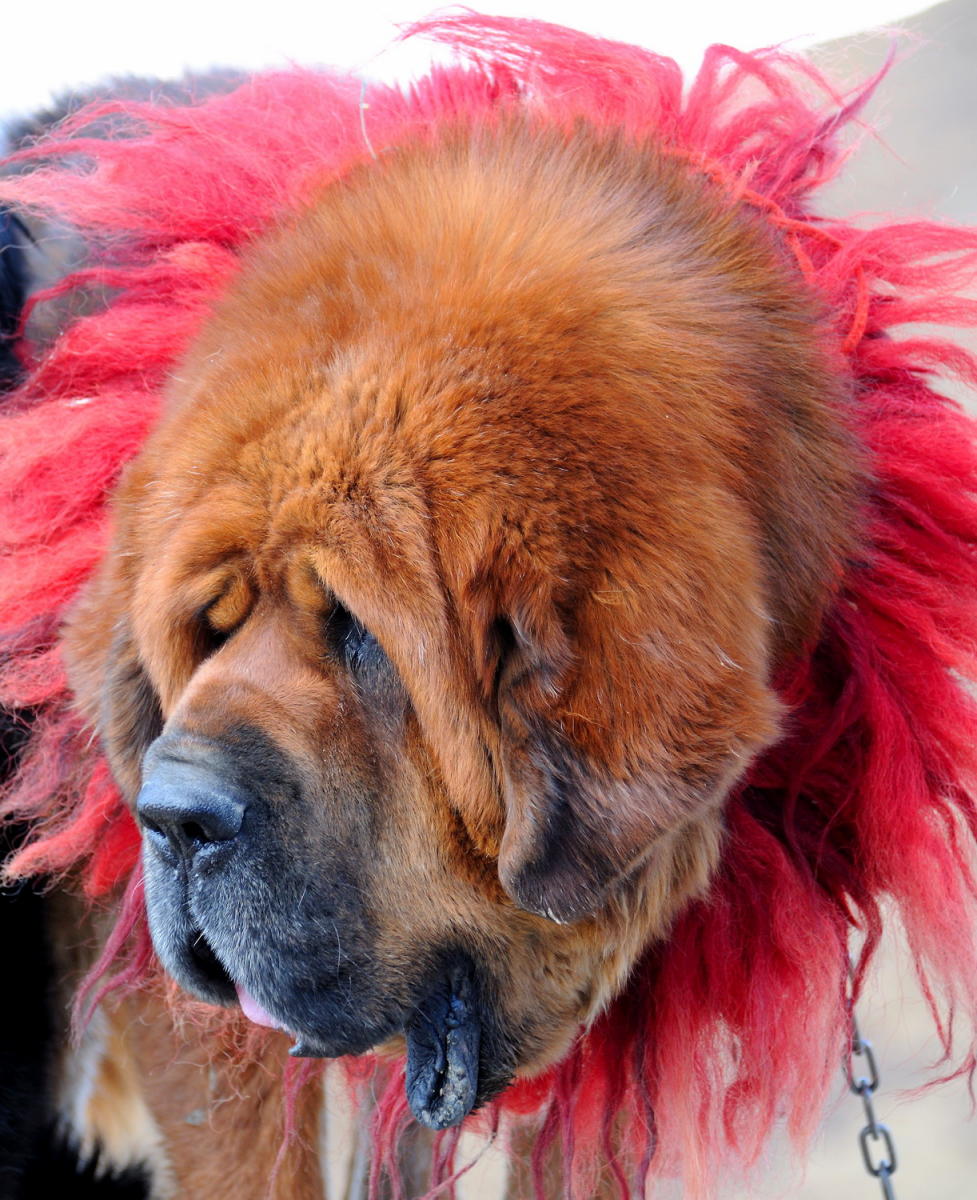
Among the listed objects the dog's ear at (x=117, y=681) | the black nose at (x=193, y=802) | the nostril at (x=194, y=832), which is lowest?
the dog's ear at (x=117, y=681)

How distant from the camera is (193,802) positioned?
114cm

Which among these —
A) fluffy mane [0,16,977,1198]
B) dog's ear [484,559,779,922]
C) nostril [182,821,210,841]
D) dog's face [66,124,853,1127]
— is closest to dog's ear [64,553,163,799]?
dog's face [66,124,853,1127]

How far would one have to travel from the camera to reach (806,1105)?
62.4 inches

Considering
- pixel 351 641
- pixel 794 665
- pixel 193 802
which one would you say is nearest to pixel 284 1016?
pixel 193 802

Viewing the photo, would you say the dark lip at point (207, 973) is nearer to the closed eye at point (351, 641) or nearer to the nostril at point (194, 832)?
the nostril at point (194, 832)

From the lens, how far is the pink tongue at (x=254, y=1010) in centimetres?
127

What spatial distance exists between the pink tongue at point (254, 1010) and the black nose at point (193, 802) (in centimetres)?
21

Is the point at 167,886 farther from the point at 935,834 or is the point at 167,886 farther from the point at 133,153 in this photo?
the point at 133,153

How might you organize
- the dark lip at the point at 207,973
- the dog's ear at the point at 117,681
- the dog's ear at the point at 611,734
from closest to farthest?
1. the dog's ear at the point at 611,734
2. the dark lip at the point at 207,973
3. the dog's ear at the point at 117,681

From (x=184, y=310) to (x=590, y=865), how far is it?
38.4 inches

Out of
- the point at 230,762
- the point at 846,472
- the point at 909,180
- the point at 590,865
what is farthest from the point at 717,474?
the point at 909,180

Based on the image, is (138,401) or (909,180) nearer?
(138,401)

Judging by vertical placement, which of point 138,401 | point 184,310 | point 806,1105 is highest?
point 184,310

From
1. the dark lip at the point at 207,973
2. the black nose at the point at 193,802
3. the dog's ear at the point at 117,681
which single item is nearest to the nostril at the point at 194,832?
the black nose at the point at 193,802
